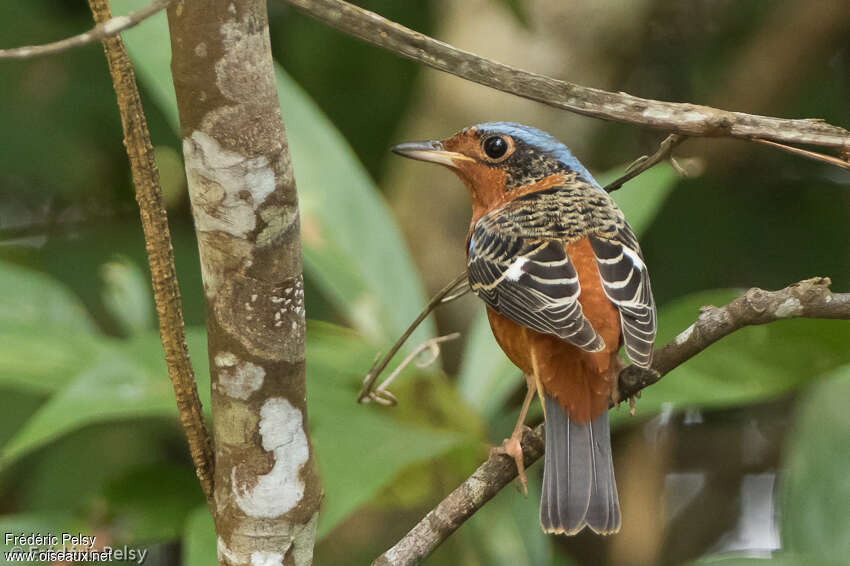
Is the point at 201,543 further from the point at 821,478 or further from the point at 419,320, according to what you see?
the point at 821,478

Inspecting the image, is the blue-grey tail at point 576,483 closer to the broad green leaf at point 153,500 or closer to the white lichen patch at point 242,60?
the white lichen patch at point 242,60

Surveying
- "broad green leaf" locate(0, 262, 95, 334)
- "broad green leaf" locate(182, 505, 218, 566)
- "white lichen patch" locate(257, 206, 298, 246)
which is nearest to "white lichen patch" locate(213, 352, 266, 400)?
"white lichen patch" locate(257, 206, 298, 246)

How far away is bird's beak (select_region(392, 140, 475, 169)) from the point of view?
9.03ft

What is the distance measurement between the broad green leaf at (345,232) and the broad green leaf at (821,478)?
128 cm

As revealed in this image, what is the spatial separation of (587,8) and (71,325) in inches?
96.3

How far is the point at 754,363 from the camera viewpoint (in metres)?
2.99

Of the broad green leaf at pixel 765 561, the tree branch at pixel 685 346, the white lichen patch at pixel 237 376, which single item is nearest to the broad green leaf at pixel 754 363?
the broad green leaf at pixel 765 561

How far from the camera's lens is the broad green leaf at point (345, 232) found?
10.8 feet

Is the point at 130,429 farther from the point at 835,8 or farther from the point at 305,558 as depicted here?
the point at 835,8

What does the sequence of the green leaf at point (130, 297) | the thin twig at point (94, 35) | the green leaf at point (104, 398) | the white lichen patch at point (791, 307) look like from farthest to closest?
the green leaf at point (130, 297), the green leaf at point (104, 398), the white lichen patch at point (791, 307), the thin twig at point (94, 35)

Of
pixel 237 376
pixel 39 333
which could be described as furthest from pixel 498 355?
pixel 237 376

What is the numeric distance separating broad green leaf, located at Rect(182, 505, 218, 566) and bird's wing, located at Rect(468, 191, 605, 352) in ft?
2.99

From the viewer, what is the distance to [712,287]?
4285mm

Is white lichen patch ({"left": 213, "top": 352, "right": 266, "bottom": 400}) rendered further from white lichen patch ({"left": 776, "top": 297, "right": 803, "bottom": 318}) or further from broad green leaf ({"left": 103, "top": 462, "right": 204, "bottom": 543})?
A: broad green leaf ({"left": 103, "top": 462, "right": 204, "bottom": 543})
